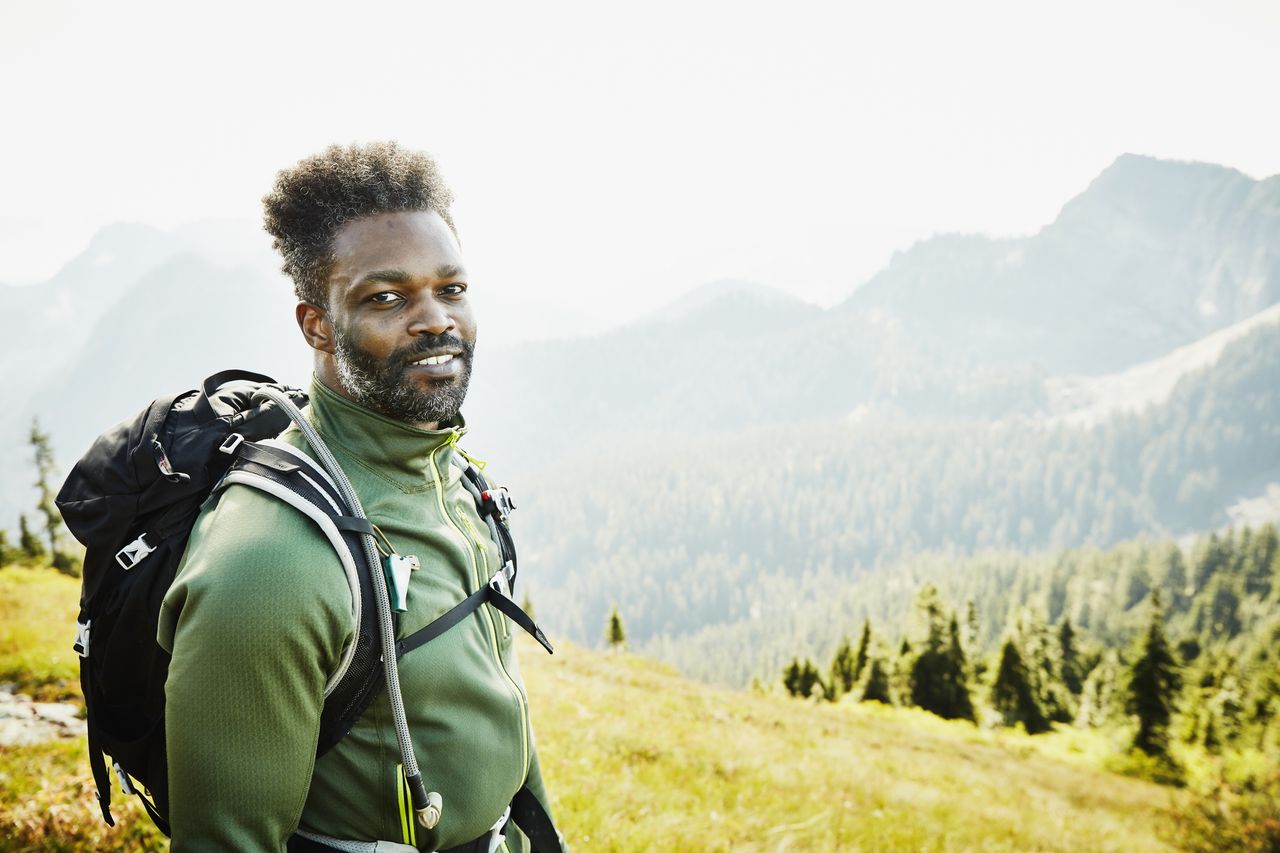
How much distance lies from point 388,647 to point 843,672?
5719 centimetres

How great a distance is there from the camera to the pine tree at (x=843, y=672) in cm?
5084

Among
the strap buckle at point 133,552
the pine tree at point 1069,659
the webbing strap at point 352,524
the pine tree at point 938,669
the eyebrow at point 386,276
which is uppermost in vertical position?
the eyebrow at point 386,276

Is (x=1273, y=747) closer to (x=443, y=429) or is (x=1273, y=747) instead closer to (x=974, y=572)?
(x=443, y=429)

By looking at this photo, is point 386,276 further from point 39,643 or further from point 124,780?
point 39,643

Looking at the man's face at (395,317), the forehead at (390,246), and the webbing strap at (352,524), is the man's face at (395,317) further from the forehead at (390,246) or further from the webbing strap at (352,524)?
the webbing strap at (352,524)

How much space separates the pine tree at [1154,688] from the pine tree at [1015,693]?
7.61m

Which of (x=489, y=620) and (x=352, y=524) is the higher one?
Result: (x=352, y=524)

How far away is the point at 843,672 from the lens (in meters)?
53.0

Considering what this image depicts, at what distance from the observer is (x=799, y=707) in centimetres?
2189

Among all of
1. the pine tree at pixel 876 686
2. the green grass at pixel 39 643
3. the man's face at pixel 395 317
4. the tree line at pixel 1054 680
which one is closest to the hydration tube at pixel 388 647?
the man's face at pixel 395 317

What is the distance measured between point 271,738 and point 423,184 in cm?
182

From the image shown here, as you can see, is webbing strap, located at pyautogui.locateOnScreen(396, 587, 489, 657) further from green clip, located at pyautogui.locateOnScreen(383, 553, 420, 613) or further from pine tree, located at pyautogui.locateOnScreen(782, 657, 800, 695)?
pine tree, located at pyautogui.locateOnScreen(782, 657, 800, 695)

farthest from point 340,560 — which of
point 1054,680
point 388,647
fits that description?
point 1054,680

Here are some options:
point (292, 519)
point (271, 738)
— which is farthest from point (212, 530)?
point (271, 738)
